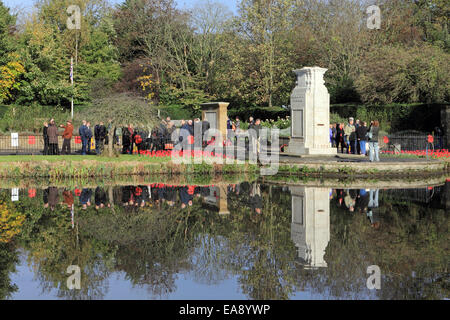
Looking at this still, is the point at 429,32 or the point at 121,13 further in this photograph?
the point at 121,13

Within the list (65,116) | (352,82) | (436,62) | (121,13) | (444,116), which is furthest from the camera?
(121,13)

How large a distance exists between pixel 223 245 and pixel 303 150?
15.9 meters

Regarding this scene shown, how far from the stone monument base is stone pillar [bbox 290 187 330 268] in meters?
8.38

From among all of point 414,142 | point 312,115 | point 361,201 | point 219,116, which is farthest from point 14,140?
point 361,201

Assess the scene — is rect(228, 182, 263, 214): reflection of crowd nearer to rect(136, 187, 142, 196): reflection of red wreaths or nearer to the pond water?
the pond water

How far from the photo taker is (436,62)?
33.5 meters

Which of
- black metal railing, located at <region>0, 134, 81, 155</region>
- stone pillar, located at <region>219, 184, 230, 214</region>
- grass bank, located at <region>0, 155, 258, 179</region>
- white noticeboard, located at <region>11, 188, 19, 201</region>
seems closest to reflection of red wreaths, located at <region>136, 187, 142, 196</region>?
stone pillar, located at <region>219, 184, 230, 214</region>

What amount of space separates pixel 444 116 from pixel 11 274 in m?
24.8

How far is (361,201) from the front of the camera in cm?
1469

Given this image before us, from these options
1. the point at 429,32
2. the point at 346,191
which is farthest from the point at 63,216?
the point at 429,32

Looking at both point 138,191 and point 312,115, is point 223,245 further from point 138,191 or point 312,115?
point 312,115

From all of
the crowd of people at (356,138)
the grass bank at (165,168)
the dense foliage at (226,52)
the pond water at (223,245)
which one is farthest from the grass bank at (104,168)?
the dense foliage at (226,52)

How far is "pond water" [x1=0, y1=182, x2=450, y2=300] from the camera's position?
24.6ft

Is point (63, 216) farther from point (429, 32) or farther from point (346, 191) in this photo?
point (429, 32)
